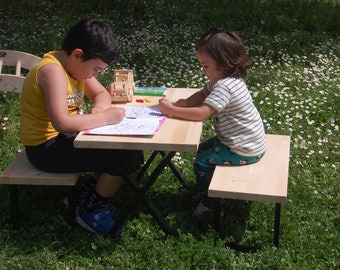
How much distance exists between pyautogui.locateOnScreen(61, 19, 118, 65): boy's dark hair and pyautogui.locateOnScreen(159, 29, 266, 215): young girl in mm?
454

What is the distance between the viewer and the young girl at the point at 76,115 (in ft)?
10.6

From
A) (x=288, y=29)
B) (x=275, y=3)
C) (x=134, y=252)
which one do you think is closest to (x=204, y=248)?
(x=134, y=252)

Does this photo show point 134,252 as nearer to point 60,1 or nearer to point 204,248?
point 204,248

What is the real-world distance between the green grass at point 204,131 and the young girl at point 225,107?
48 centimetres

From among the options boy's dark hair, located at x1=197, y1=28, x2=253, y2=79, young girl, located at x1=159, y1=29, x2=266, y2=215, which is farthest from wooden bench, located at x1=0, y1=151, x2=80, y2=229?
boy's dark hair, located at x1=197, y1=28, x2=253, y2=79

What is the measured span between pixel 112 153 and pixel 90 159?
0.16 m

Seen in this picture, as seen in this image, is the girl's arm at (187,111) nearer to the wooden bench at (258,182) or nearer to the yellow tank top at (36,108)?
the wooden bench at (258,182)

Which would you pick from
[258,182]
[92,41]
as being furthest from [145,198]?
[92,41]

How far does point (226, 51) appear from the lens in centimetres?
348

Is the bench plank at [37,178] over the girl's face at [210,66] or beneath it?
beneath

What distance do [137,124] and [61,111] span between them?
0.44 m

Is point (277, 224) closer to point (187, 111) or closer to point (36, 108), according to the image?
point (187, 111)

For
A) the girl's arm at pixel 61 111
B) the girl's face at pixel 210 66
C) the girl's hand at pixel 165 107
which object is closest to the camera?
the girl's arm at pixel 61 111

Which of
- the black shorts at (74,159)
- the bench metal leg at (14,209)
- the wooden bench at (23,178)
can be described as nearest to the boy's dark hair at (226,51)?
the black shorts at (74,159)
